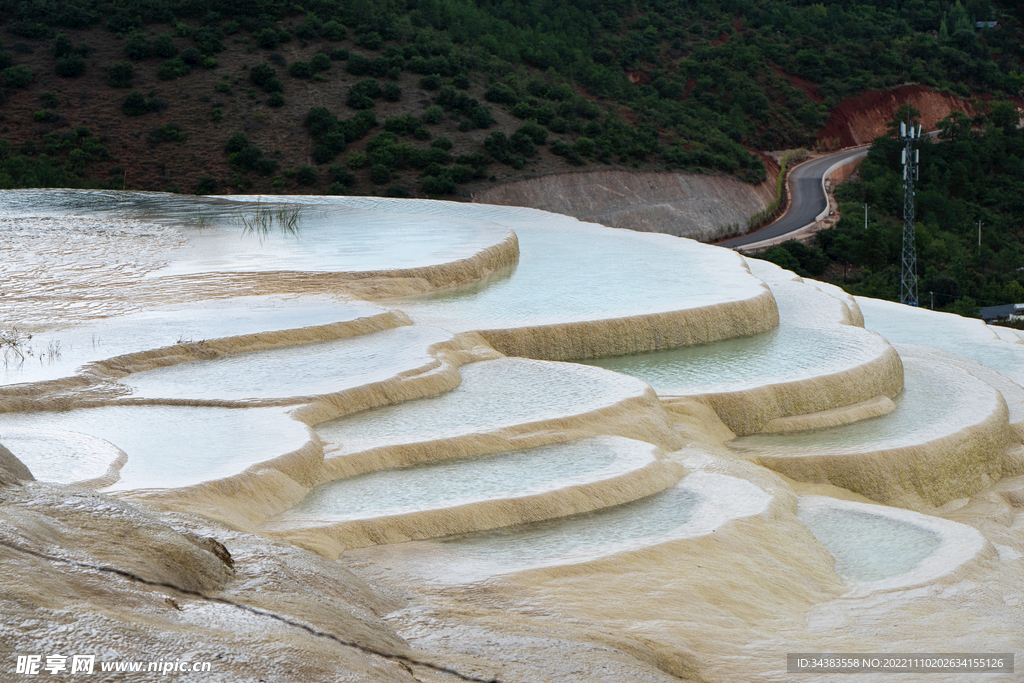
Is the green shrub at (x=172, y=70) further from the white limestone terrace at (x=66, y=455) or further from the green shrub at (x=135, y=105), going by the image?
the white limestone terrace at (x=66, y=455)

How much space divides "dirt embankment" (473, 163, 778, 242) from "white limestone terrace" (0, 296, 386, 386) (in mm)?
23998

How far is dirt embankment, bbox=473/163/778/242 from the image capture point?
37.2 metres

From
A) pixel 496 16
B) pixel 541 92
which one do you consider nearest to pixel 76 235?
pixel 541 92

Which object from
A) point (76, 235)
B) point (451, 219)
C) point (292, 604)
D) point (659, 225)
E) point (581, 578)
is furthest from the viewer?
point (659, 225)

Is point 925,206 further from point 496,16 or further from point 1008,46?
point 1008,46

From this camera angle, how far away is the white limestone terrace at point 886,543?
7832 mm

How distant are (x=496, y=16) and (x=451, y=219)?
124ft

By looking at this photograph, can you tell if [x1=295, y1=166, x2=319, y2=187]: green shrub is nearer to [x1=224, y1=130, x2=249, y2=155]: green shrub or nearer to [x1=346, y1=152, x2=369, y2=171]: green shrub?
[x1=346, y1=152, x2=369, y2=171]: green shrub

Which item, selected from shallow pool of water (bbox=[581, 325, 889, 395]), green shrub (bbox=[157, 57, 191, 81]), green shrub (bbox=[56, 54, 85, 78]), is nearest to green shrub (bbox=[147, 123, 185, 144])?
green shrub (bbox=[157, 57, 191, 81])

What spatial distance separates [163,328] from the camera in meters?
10.9

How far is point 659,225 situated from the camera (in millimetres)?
38156

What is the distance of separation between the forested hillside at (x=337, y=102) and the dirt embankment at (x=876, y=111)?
2.47m

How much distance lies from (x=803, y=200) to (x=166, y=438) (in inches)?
1642

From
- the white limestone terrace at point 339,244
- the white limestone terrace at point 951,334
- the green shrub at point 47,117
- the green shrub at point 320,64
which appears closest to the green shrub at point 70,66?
the green shrub at point 47,117
